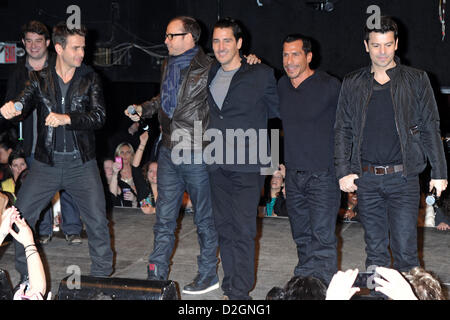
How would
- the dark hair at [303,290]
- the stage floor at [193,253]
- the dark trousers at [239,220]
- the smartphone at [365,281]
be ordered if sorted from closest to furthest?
the dark hair at [303,290] < the smartphone at [365,281] < the dark trousers at [239,220] < the stage floor at [193,253]

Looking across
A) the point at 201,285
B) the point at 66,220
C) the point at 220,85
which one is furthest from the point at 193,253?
the point at 220,85

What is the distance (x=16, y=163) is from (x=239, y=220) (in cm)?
410

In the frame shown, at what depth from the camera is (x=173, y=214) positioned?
14.5 ft

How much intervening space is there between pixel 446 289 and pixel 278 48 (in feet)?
13.9

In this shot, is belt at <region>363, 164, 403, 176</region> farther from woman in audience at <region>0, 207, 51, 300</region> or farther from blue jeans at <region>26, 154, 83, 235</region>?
blue jeans at <region>26, 154, 83, 235</region>

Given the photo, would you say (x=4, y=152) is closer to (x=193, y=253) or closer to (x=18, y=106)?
(x=193, y=253)

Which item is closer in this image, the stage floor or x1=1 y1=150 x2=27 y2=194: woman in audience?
the stage floor

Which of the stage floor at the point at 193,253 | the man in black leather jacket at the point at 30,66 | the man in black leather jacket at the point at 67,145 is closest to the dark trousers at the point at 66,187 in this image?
the man in black leather jacket at the point at 67,145

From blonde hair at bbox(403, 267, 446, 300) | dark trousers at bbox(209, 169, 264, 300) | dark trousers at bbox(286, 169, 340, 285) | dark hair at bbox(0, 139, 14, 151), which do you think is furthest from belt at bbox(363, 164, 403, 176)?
dark hair at bbox(0, 139, 14, 151)

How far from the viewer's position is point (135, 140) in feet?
31.3

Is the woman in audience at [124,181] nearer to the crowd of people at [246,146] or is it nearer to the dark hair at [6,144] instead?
the dark hair at [6,144]

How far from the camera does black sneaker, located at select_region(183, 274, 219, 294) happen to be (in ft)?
14.5

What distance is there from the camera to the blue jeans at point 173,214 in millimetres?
4375

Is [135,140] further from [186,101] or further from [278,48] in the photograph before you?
[186,101]
